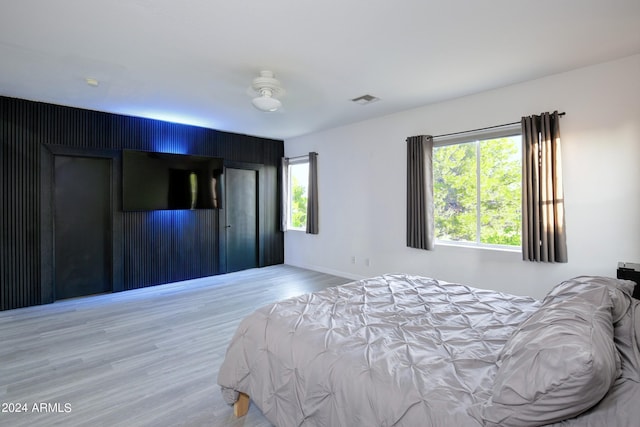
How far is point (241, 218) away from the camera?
6.14 meters

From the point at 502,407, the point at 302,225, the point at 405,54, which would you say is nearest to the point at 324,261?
the point at 302,225

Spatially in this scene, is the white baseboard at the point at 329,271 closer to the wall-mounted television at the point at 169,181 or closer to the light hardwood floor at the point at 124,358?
the light hardwood floor at the point at 124,358

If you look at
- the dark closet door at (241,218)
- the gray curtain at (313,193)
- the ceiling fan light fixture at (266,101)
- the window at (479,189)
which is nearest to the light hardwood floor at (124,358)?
the dark closet door at (241,218)

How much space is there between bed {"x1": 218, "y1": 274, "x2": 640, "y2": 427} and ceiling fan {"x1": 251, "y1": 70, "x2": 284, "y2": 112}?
6.61 feet

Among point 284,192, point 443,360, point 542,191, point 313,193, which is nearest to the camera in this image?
point 443,360

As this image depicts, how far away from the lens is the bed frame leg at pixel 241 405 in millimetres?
1955

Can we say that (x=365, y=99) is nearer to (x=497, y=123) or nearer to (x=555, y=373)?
(x=497, y=123)

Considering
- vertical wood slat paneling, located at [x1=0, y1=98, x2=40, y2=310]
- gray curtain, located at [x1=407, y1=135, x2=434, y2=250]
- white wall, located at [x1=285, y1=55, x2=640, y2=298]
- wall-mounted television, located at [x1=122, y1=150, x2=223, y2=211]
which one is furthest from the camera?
wall-mounted television, located at [x1=122, y1=150, x2=223, y2=211]

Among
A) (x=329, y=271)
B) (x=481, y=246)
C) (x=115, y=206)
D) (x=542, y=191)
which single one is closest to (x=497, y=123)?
(x=542, y=191)

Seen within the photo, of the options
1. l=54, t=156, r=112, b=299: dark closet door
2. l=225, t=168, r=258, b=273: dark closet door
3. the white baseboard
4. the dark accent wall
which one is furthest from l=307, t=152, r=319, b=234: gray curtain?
l=54, t=156, r=112, b=299: dark closet door

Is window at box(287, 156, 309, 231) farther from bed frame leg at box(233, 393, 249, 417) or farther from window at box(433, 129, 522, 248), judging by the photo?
bed frame leg at box(233, 393, 249, 417)

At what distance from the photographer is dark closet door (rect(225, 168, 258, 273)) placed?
596cm

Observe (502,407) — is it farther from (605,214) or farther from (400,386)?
(605,214)

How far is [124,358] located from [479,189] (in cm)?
432
